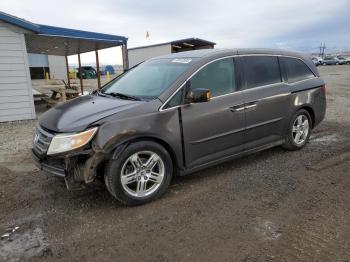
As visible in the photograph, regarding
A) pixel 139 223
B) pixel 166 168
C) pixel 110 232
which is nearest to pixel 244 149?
pixel 166 168

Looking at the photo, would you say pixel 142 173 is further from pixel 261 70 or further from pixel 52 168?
pixel 261 70

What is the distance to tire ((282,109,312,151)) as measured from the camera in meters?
5.52

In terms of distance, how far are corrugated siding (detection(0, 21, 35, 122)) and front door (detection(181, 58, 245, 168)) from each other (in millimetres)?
7366

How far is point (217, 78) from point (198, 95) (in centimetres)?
68

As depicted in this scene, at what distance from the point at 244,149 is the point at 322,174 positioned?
115cm

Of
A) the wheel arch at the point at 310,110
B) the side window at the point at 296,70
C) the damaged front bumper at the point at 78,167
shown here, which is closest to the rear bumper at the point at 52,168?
the damaged front bumper at the point at 78,167

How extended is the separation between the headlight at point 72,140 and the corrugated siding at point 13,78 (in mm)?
7219

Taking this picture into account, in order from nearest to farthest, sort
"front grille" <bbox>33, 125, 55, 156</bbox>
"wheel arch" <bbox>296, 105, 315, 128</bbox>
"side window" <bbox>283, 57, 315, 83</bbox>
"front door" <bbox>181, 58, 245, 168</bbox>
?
1. "front grille" <bbox>33, 125, 55, 156</bbox>
2. "front door" <bbox>181, 58, 245, 168</bbox>
3. "side window" <bbox>283, 57, 315, 83</bbox>
4. "wheel arch" <bbox>296, 105, 315, 128</bbox>

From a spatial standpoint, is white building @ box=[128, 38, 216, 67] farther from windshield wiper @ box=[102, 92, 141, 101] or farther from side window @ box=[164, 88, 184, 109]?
side window @ box=[164, 88, 184, 109]

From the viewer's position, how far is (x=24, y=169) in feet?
17.2

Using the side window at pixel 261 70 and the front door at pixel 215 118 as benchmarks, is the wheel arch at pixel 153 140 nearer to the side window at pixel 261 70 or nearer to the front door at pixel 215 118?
the front door at pixel 215 118

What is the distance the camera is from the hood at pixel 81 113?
3.60 meters

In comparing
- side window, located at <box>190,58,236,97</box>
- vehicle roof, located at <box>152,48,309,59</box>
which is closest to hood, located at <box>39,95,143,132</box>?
side window, located at <box>190,58,236,97</box>

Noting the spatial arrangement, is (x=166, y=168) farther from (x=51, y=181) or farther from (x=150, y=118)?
(x=51, y=181)
